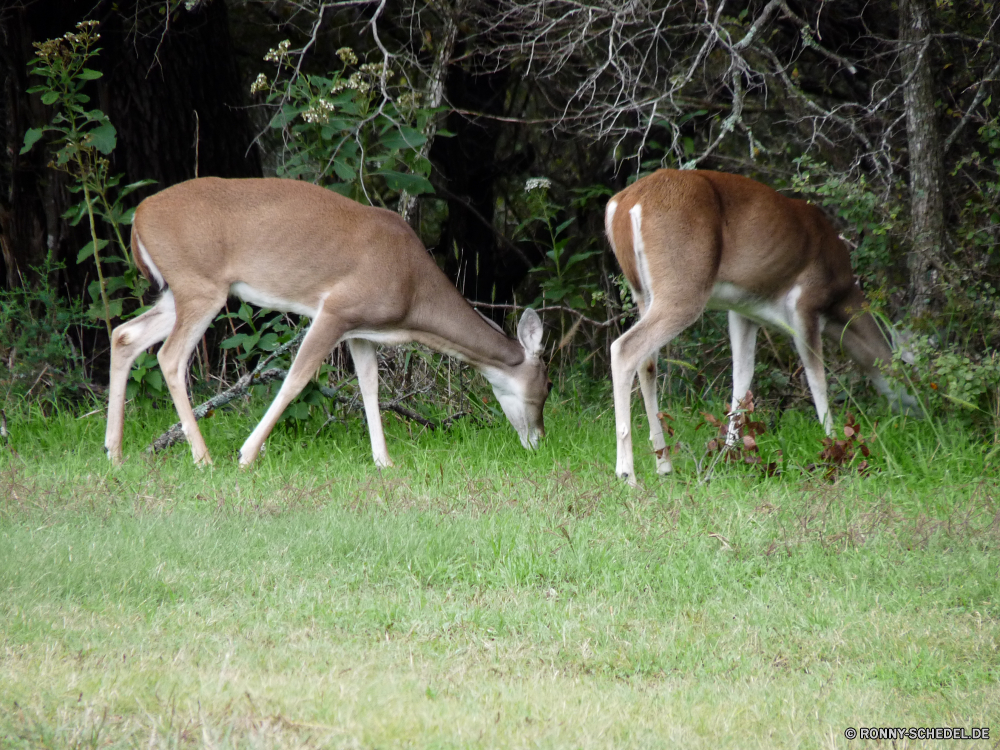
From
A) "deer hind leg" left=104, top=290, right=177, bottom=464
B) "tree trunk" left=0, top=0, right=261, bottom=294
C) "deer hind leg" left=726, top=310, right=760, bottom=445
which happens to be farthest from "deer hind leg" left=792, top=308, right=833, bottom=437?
"tree trunk" left=0, top=0, right=261, bottom=294

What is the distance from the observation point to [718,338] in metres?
8.30

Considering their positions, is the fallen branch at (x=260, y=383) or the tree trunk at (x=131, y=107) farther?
the tree trunk at (x=131, y=107)

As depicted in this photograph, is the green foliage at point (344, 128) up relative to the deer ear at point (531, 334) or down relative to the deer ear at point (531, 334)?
up

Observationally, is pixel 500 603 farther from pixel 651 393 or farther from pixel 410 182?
pixel 410 182

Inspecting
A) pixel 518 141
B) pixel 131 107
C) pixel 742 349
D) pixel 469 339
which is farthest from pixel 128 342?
pixel 518 141

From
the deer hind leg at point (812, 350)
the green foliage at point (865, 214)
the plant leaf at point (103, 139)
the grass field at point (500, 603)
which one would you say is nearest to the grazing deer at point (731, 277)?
the deer hind leg at point (812, 350)

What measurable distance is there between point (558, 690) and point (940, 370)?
11.2 ft

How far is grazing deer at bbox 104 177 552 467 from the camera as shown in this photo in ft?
22.1

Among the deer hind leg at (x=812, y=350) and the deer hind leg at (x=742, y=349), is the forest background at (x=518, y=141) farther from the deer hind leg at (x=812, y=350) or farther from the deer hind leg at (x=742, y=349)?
the deer hind leg at (x=812, y=350)

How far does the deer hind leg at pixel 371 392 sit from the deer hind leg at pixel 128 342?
1149 mm

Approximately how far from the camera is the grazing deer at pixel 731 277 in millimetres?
6227

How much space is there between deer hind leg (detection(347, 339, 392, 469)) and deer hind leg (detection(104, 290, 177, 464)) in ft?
3.77

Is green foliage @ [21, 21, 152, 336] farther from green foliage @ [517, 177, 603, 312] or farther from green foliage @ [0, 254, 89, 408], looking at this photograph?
green foliage @ [517, 177, 603, 312]

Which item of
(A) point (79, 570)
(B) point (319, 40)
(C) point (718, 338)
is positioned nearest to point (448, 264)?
(B) point (319, 40)
